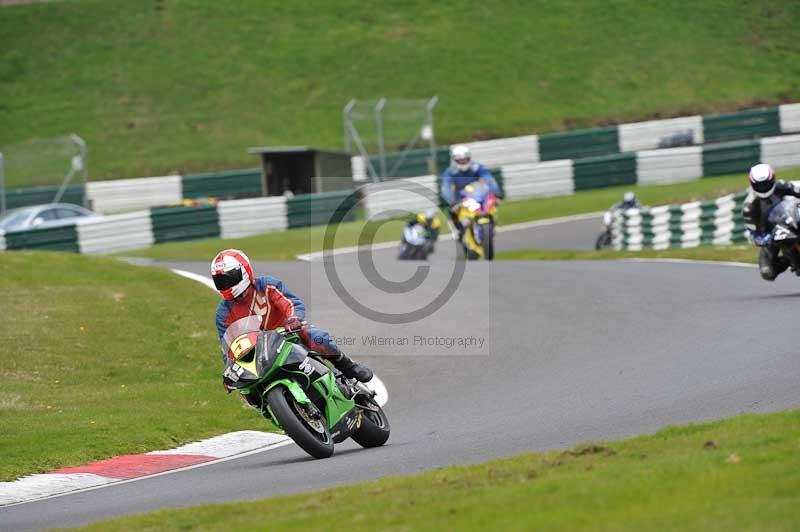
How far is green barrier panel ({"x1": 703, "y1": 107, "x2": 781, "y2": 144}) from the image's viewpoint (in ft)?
117

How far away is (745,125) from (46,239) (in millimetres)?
19343

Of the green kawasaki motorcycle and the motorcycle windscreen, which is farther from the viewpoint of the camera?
the motorcycle windscreen

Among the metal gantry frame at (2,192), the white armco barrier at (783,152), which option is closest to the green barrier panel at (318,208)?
the metal gantry frame at (2,192)

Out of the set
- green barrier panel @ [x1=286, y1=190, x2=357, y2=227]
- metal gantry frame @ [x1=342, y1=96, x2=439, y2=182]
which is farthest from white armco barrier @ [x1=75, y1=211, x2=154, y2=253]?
metal gantry frame @ [x1=342, y1=96, x2=439, y2=182]

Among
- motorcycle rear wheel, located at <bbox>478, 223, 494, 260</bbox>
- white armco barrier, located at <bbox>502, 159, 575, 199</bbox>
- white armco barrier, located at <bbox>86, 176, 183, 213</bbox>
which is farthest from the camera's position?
white armco barrier, located at <bbox>86, 176, 183, 213</bbox>

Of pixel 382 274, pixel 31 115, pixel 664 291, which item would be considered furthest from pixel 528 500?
pixel 31 115

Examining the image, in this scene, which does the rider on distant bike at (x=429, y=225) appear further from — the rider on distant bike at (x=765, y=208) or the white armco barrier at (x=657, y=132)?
the white armco barrier at (x=657, y=132)

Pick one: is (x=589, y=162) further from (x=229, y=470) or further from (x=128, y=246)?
(x=229, y=470)

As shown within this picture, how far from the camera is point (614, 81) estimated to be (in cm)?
4316

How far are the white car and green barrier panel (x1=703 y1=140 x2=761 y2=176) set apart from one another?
15.7m

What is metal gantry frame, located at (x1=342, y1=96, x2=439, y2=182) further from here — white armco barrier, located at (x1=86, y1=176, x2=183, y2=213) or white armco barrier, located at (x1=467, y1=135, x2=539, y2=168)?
white armco barrier, located at (x1=86, y1=176, x2=183, y2=213)

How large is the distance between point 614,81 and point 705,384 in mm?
34276

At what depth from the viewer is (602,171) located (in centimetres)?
3397

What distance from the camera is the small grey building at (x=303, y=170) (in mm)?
33312
